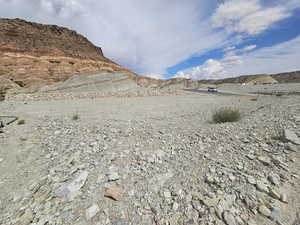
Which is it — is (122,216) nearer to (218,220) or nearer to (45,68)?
(218,220)

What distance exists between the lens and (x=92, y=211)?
166cm

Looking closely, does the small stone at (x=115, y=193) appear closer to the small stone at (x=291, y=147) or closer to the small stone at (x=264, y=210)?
the small stone at (x=264, y=210)

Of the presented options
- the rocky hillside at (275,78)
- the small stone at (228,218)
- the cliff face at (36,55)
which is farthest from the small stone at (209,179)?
the rocky hillside at (275,78)

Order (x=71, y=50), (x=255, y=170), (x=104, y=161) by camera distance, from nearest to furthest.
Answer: (x=255, y=170), (x=104, y=161), (x=71, y=50)

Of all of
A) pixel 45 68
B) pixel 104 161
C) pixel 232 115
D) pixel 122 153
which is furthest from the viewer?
pixel 45 68

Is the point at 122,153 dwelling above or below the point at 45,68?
below

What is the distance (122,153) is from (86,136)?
1.56 meters

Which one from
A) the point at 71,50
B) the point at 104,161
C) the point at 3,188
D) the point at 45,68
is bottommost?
the point at 3,188

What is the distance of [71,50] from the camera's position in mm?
36281

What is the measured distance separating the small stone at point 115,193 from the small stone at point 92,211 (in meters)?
0.19

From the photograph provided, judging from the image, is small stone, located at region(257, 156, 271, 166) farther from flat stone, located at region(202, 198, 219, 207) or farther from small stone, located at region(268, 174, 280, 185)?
flat stone, located at region(202, 198, 219, 207)

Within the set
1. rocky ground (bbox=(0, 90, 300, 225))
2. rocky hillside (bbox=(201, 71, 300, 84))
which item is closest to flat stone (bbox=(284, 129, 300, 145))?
rocky ground (bbox=(0, 90, 300, 225))

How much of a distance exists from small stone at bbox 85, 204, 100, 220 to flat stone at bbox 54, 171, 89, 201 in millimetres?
343

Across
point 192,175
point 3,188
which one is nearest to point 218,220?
point 192,175
